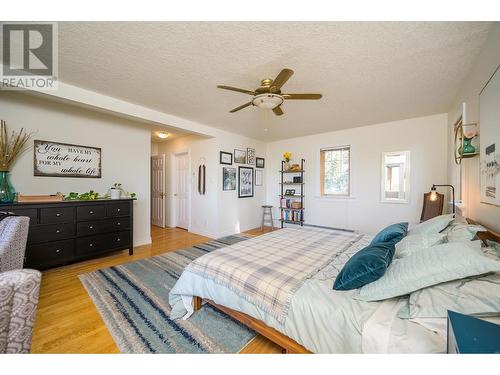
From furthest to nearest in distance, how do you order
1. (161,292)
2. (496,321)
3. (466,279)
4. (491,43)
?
A: (161,292) → (491,43) → (466,279) → (496,321)

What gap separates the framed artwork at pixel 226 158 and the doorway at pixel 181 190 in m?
1.00

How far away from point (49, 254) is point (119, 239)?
30.9 inches

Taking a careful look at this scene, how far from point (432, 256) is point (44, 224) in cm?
375

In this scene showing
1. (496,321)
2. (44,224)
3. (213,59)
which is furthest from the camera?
(44,224)

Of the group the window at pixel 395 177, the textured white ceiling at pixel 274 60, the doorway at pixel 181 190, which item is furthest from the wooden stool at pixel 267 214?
the textured white ceiling at pixel 274 60

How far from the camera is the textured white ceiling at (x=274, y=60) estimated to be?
1555mm

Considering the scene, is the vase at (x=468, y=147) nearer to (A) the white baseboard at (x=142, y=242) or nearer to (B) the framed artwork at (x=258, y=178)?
(B) the framed artwork at (x=258, y=178)

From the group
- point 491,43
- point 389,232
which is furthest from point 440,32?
point 389,232

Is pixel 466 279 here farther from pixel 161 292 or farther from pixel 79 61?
pixel 79 61

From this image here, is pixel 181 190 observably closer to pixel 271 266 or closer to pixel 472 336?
pixel 271 266

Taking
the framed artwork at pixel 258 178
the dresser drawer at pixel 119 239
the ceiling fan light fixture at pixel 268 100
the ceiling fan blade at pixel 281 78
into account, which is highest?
the ceiling fan blade at pixel 281 78

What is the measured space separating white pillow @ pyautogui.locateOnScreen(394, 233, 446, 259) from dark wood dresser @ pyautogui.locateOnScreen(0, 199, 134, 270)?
3.51 metres

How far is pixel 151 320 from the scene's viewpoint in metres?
1.68
